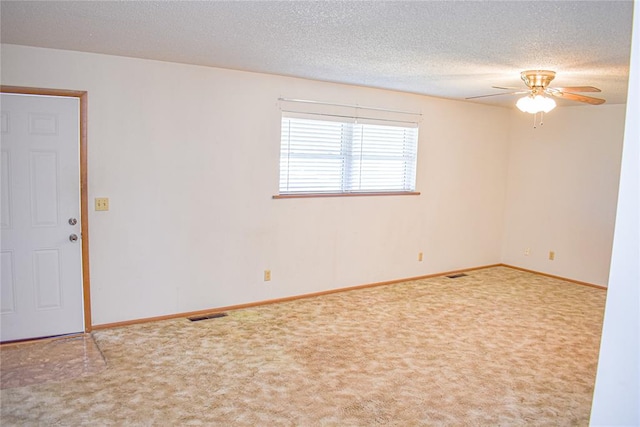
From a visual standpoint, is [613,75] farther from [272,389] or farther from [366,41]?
[272,389]

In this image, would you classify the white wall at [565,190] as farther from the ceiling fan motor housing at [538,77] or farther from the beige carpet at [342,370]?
the ceiling fan motor housing at [538,77]

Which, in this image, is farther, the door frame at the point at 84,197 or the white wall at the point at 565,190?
the white wall at the point at 565,190

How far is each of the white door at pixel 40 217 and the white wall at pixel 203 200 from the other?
5.9 inches

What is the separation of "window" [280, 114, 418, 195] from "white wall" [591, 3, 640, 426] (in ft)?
12.7

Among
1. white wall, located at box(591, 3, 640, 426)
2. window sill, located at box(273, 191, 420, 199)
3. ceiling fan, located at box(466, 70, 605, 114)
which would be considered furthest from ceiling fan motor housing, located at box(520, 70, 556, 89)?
white wall, located at box(591, 3, 640, 426)

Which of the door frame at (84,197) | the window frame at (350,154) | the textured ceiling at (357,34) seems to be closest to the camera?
the textured ceiling at (357,34)

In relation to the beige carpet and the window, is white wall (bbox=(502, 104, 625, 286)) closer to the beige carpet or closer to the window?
the beige carpet

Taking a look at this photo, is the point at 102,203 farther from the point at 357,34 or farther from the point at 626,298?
the point at 626,298

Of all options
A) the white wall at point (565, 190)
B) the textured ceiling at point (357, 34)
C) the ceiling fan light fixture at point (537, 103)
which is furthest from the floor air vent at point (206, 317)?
the white wall at point (565, 190)

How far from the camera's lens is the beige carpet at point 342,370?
2879 millimetres

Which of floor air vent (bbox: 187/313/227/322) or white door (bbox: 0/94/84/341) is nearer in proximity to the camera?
white door (bbox: 0/94/84/341)

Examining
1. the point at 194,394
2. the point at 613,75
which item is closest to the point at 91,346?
the point at 194,394

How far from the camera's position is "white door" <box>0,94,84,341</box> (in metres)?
3.66

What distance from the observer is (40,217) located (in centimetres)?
379
